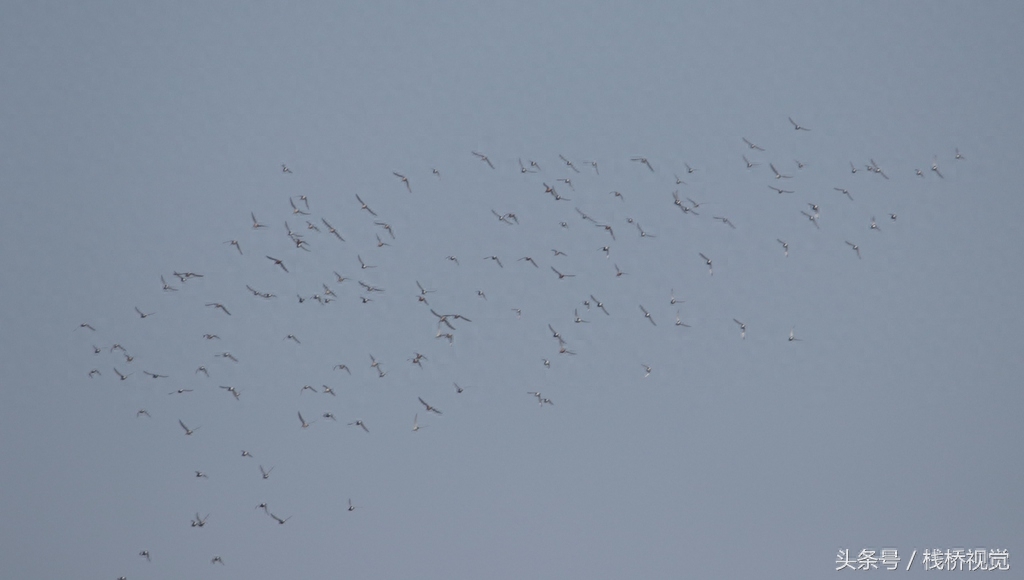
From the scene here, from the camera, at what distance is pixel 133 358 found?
44.4 meters

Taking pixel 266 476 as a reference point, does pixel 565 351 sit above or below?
above

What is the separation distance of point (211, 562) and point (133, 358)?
24.1 feet

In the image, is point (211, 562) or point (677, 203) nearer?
point (211, 562)

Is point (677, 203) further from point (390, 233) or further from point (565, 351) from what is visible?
point (390, 233)

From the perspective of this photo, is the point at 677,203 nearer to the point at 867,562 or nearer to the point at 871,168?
the point at 871,168

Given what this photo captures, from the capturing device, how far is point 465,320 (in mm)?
44094

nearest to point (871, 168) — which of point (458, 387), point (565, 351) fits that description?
point (565, 351)

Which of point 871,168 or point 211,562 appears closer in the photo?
point 211,562

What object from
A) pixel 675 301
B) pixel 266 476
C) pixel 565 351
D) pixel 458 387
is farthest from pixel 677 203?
pixel 266 476

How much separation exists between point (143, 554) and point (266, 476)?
4.19m

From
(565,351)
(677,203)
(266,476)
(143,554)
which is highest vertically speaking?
(677,203)

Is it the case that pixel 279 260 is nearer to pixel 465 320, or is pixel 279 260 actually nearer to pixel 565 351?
pixel 465 320

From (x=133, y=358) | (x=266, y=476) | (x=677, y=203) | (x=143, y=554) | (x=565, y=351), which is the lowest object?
(x=143, y=554)

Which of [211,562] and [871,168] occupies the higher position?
[871,168]
